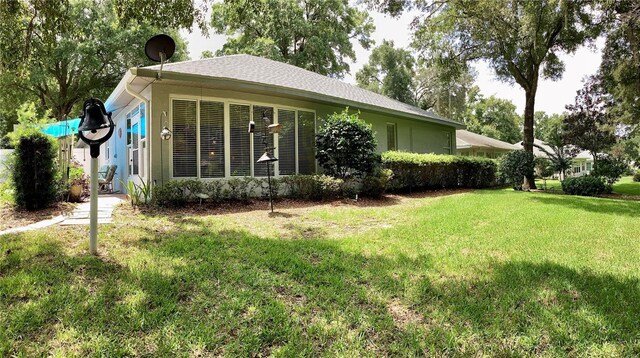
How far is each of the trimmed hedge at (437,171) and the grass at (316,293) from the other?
5.40 m

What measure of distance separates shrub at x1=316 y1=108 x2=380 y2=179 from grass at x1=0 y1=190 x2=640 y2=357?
13.7ft

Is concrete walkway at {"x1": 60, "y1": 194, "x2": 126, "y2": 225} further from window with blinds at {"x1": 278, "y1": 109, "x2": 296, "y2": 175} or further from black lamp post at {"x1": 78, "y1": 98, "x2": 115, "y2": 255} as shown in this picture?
window with blinds at {"x1": 278, "y1": 109, "x2": 296, "y2": 175}

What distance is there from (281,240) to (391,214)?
317 cm

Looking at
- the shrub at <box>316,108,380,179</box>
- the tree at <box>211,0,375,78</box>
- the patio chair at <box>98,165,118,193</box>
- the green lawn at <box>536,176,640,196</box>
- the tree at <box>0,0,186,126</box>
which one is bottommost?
the green lawn at <box>536,176,640,196</box>

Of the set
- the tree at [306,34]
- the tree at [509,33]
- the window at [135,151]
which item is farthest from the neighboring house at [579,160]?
the window at [135,151]

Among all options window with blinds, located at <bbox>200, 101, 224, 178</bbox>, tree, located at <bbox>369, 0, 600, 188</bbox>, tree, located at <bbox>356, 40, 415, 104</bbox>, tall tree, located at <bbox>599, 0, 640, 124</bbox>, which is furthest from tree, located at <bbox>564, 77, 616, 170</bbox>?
window with blinds, located at <bbox>200, 101, 224, 178</bbox>

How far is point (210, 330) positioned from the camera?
8.63ft

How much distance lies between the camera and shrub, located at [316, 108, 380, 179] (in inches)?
369

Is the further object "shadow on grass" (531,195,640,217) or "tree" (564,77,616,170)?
"tree" (564,77,616,170)

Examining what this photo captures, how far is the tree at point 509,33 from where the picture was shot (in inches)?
474

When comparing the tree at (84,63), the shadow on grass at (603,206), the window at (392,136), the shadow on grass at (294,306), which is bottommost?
the shadow on grass at (294,306)

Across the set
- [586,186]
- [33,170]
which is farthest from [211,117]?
[586,186]

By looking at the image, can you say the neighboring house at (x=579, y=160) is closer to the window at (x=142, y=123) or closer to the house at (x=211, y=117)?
the house at (x=211, y=117)

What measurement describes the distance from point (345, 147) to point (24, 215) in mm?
6859
